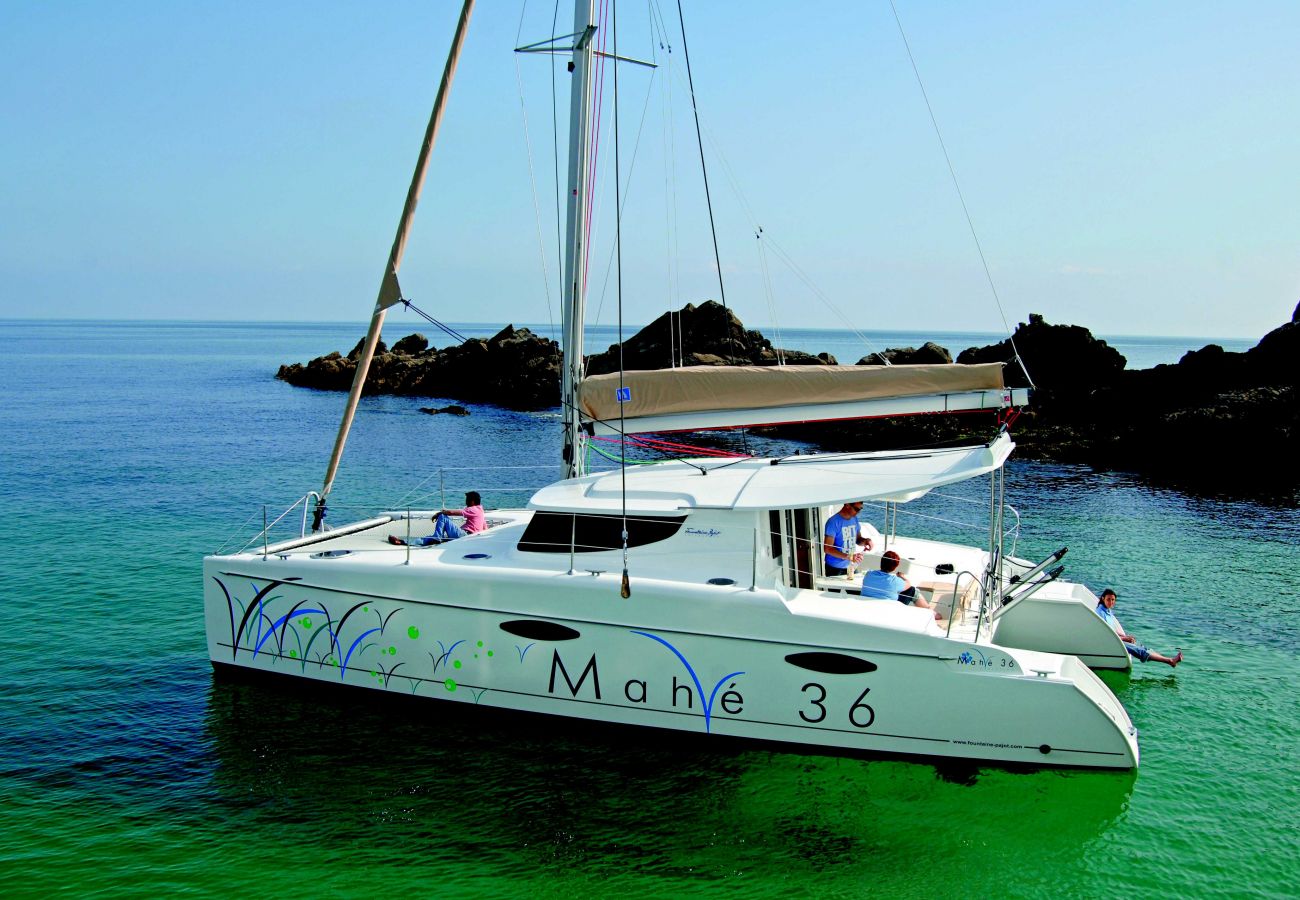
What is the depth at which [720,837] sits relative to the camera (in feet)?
26.2

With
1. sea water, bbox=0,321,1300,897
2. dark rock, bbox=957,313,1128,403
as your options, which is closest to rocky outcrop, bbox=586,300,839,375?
dark rock, bbox=957,313,1128,403

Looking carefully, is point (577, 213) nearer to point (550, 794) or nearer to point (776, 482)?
point (776, 482)

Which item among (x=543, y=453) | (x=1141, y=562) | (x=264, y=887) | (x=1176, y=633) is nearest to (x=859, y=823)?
(x=264, y=887)

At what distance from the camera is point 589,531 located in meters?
9.87

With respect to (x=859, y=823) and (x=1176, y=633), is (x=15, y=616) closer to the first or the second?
(x=859, y=823)

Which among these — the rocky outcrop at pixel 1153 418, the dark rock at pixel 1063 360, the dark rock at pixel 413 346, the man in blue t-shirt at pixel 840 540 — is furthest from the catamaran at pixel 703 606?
the dark rock at pixel 413 346

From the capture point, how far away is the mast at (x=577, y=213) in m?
10.3

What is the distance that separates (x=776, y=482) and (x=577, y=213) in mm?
3668

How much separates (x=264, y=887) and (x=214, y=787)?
1.88m

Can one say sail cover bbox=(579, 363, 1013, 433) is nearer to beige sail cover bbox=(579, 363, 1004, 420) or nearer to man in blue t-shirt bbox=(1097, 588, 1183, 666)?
beige sail cover bbox=(579, 363, 1004, 420)

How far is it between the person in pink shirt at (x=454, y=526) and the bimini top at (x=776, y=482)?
171cm

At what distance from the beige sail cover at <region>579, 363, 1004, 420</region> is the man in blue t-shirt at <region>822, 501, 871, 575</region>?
1.28 m

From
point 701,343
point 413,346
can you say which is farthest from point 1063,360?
point 413,346

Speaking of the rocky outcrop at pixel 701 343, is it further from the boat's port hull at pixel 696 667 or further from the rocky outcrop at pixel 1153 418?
the boat's port hull at pixel 696 667
